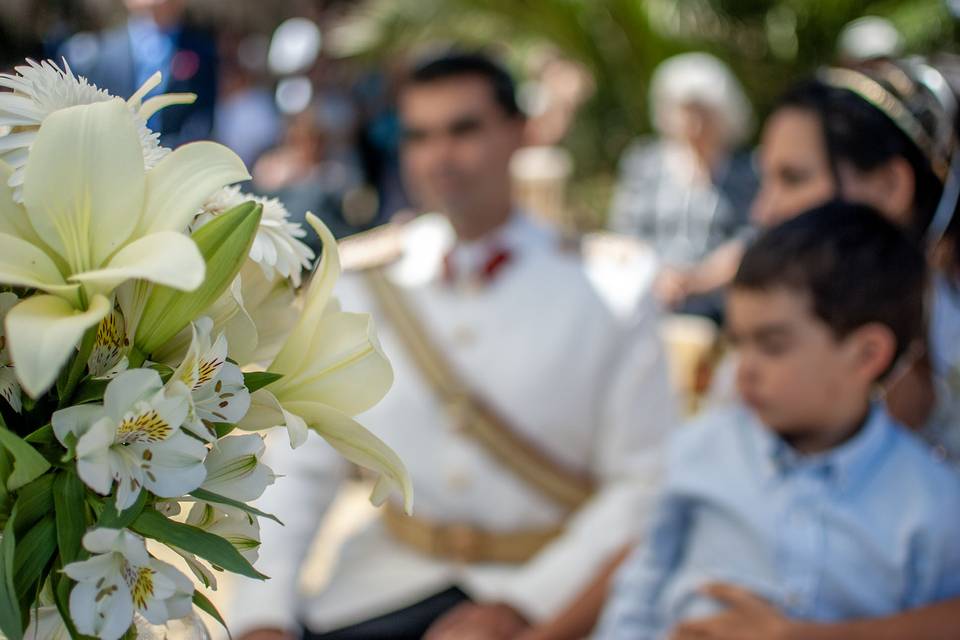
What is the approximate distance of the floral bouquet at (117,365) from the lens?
2.27 ft

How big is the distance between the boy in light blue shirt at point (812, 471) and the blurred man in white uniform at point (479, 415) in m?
0.35

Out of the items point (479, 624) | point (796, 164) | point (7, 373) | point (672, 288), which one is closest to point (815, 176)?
point (796, 164)

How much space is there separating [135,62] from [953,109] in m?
2.95

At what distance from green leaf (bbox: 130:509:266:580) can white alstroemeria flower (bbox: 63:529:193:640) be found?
0.02m

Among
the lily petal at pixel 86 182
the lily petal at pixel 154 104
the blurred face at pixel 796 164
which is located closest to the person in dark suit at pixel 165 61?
the blurred face at pixel 796 164

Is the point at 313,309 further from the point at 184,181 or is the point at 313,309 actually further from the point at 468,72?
the point at 468,72

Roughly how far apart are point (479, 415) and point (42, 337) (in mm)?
1514

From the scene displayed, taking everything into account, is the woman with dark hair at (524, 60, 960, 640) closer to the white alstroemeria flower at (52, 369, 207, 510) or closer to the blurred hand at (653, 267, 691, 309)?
the white alstroemeria flower at (52, 369, 207, 510)

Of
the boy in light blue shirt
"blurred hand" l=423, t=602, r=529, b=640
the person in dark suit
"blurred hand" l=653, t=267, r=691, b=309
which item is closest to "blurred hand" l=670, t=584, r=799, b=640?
the boy in light blue shirt

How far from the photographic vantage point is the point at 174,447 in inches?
28.2

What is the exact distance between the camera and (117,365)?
738mm

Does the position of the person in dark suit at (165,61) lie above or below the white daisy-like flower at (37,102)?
below

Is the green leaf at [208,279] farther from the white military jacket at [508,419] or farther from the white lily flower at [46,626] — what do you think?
the white military jacket at [508,419]

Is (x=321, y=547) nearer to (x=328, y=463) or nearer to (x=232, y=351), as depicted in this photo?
(x=328, y=463)
